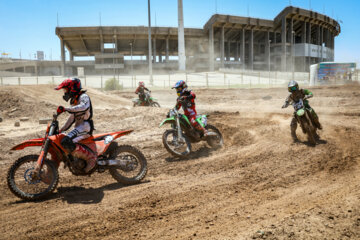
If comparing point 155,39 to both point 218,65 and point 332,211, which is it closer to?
point 218,65

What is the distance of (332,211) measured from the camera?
4.17 m

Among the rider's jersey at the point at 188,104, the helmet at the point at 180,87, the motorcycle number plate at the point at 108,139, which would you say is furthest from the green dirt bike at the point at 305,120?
the motorcycle number plate at the point at 108,139

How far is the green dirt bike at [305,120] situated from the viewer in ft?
28.5

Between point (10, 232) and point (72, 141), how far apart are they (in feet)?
5.74

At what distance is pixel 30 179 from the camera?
520cm

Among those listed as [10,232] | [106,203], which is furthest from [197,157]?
[10,232]

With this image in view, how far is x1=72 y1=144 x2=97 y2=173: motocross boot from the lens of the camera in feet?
18.0

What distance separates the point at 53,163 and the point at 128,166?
1.39 m

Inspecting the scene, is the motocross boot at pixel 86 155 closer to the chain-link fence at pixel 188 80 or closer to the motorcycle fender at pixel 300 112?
the motorcycle fender at pixel 300 112

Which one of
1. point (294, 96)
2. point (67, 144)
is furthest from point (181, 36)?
point (67, 144)

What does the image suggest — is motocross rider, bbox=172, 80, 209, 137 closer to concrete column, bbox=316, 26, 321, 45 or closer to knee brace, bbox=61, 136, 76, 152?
knee brace, bbox=61, 136, 76, 152

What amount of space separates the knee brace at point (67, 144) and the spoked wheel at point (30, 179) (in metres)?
0.40

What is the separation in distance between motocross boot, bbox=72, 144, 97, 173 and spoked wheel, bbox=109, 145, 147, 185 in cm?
38

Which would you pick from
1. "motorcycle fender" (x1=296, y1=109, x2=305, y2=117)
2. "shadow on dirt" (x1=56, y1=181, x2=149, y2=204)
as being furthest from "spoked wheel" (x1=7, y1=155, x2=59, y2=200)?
"motorcycle fender" (x1=296, y1=109, x2=305, y2=117)
